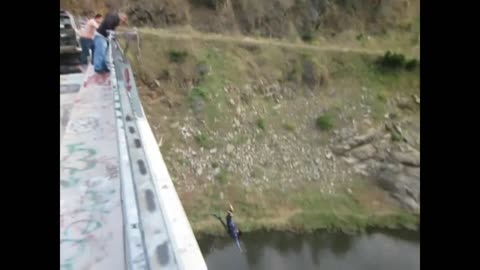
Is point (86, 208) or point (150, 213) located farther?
point (86, 208)

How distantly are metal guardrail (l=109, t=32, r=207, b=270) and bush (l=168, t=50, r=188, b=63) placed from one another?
6381mm

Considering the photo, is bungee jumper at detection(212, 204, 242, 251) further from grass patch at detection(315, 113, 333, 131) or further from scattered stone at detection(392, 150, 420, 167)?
scattered stone at detection(392, 150, 420, 167)

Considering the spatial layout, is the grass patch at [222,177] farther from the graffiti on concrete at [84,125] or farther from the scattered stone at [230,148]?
the graffiti on concrete at [84,125]

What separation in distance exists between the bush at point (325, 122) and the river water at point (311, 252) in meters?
2.30

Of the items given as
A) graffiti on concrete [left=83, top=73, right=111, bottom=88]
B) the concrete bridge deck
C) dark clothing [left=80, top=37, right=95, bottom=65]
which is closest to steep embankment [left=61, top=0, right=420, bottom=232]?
dark clothing [left=80, top=37, right=95, bottom=65]

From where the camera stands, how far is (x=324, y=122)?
28.4 feet

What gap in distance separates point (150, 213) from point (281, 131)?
7.13m

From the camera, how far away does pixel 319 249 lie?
23.0ft

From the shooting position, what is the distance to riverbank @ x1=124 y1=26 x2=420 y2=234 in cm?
734

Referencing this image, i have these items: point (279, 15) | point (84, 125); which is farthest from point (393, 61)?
point (84, 125)

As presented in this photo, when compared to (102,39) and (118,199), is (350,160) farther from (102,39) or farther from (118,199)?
(118,199)

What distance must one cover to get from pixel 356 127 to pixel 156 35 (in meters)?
4.36

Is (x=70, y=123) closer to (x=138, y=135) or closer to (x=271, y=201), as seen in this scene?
(x=138, y=135)

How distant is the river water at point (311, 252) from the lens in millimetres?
6566
